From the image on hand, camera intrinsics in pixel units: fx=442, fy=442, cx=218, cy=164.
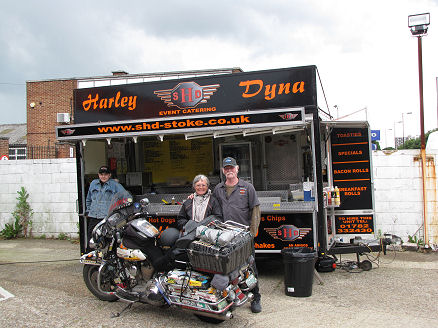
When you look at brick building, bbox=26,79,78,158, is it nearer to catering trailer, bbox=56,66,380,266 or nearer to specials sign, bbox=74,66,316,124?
catering trailer, bbox=56,66,380,266

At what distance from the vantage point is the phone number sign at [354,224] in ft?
25.3

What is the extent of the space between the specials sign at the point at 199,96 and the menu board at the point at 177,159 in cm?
186

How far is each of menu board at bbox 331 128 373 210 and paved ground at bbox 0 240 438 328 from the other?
1180 millimetres

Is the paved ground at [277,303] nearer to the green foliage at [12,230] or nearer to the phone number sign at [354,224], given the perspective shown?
the phone number sign at [354,224]

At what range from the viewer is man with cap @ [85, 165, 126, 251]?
6.87 m

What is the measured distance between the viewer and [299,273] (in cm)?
568

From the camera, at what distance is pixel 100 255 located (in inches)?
217

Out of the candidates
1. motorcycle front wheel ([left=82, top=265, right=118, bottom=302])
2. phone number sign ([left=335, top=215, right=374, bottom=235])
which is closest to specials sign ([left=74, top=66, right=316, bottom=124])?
phone number sign ([left=335, top=215, right=374, bottom=235])

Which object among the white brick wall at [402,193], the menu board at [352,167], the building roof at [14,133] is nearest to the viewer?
the menu board at [352,167]

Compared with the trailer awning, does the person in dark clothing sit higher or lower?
lower

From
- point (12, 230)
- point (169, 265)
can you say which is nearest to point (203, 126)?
point (169, 265)

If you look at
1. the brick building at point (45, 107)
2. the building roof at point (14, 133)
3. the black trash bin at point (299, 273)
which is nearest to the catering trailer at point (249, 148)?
the black trash bin at point (299, 273)

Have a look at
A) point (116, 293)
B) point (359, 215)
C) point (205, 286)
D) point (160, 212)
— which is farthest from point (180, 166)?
point (205, 286)

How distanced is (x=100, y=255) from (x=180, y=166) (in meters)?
3.90
